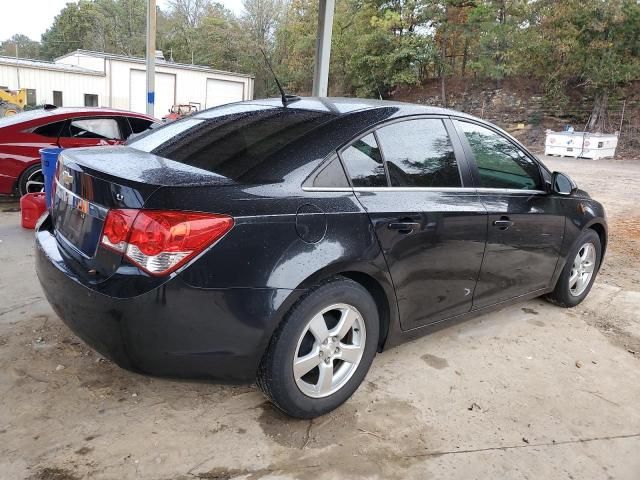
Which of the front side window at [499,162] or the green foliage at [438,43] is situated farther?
the green foliage at [438,43]

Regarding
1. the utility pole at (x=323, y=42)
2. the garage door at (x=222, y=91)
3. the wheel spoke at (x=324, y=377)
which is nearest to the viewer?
the wheel spoke at (x=324, y=377)

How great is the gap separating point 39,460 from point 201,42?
5935 centimetres

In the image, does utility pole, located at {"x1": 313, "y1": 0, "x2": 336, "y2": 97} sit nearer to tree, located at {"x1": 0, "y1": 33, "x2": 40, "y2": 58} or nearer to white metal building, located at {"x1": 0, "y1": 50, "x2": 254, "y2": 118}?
white metal building, located at {"x1": 0, "y1": 50, "x2": 254, "y2": 118}

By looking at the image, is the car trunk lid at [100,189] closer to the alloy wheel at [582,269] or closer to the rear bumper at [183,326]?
the rear bumper at [183,326]

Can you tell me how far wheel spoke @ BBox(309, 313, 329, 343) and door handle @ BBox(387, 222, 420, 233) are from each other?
0.60 m

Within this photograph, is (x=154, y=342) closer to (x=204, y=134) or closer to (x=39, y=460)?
(x=39, y=460)

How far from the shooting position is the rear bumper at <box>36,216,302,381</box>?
2145 millimetres

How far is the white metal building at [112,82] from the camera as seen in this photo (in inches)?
1225

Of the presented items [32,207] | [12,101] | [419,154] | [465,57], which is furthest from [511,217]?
[465,57]

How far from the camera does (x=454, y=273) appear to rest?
3.14 metres

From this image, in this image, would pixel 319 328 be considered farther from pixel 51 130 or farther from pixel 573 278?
pixel 51 130

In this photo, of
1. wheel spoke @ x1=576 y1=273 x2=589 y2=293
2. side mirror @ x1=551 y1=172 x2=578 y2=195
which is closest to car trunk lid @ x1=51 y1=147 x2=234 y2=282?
side mirror @ x1=551 y1=172 x2=578 y2=195

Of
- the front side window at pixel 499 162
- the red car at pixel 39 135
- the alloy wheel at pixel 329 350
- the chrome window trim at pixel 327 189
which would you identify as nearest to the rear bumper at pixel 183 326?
the alloy wheel at pixel 329 350

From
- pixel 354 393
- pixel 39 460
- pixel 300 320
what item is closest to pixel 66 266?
pixel 39 460
